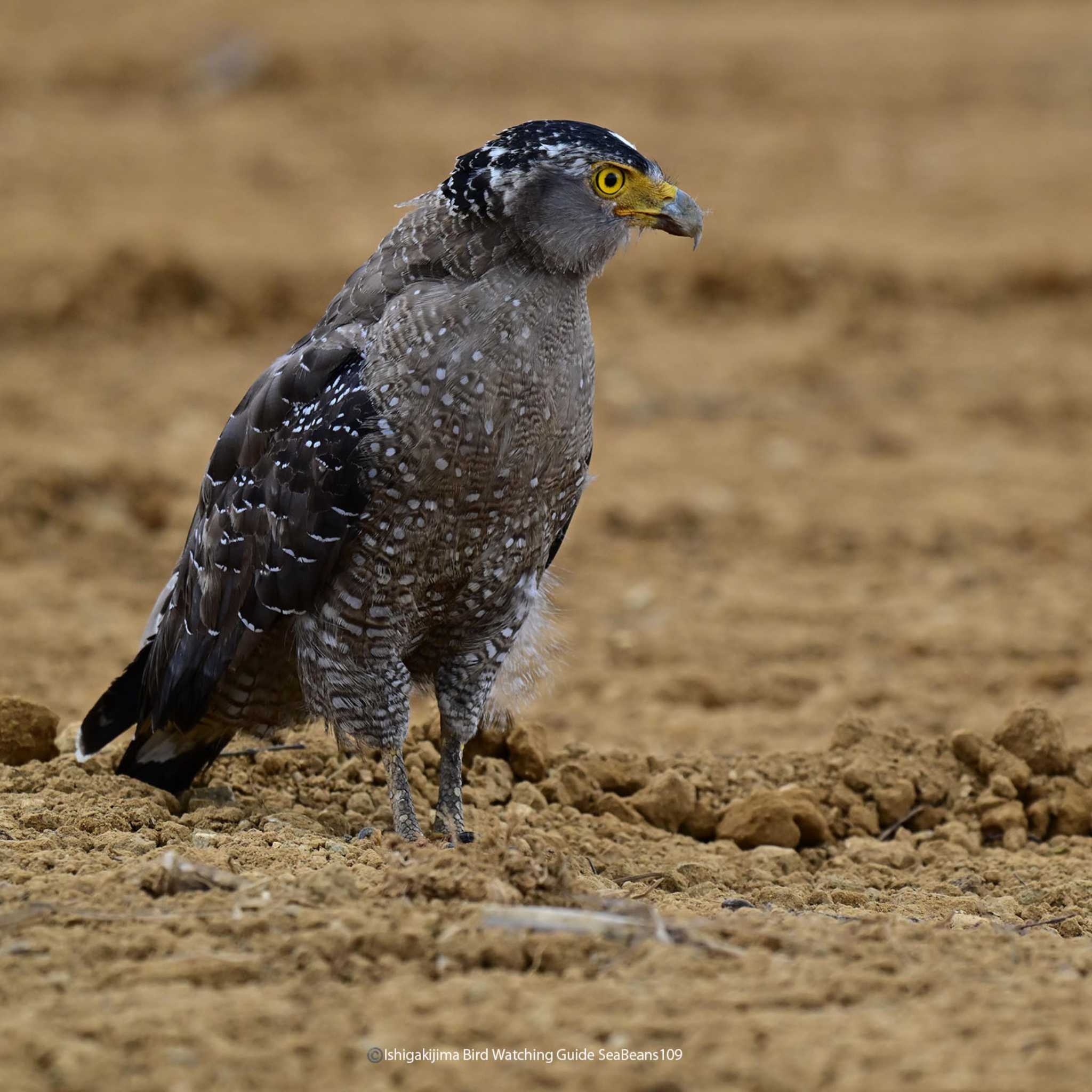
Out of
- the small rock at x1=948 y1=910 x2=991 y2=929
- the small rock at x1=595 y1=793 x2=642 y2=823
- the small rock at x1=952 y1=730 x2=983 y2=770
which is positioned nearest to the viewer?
the small rock at x1=948 y1=910 x2=991 y2=929

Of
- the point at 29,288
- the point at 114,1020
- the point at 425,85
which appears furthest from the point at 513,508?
the point at 425,85

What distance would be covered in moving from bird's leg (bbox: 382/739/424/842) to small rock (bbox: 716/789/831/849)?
1.21 m

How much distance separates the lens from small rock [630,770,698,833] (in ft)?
19.6

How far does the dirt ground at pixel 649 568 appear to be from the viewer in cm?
359

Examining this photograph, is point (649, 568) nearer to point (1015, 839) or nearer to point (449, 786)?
point (1015, 839)

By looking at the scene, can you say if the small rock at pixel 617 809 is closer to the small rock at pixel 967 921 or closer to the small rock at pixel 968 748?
the small rock at pixel 968 748

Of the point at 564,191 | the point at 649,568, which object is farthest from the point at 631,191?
the point at 649,568

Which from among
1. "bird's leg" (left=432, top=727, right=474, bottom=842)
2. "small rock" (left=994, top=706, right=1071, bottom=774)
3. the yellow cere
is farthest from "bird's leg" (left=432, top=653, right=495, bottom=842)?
"small rock" (left=994, top=706, right=1071, bottom=774)

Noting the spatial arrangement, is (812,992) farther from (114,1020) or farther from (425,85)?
(425,85)

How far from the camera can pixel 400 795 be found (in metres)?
5.34

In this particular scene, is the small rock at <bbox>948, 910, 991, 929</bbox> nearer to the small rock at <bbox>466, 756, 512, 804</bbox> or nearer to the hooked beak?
the small rock at <bbox>466, 756, 512, 804</bbox>

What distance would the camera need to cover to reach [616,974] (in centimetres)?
376

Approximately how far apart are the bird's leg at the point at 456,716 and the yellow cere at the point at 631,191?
1572 mm

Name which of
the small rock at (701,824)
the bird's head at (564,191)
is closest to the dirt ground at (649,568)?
the small rock at (701,824)
